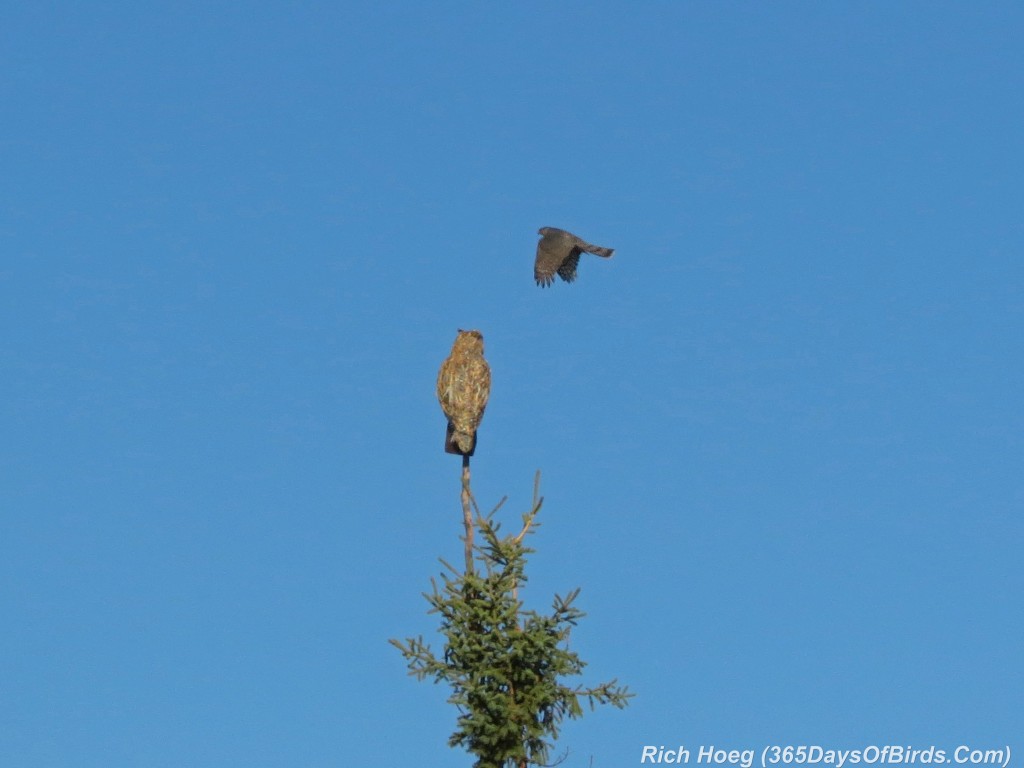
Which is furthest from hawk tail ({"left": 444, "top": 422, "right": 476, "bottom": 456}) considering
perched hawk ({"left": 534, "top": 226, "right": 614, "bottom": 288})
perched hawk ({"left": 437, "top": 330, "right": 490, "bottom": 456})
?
perched hawk ({"left": 534, "top": 226, "right": 614, "bottom": 288})

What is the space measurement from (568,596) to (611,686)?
1018mm

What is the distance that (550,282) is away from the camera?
1838cm

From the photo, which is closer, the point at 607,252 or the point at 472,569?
the point at 472,569

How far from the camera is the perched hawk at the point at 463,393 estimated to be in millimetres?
17297

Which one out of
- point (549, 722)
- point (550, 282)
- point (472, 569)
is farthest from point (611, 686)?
point (550, 282)

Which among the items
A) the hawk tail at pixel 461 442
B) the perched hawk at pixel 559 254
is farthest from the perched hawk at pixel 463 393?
the perched hawk at pixel 559 254

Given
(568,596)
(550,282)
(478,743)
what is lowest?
(478,743)

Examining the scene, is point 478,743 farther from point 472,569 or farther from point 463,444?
point 463,444

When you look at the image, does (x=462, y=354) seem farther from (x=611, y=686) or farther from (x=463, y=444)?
(x=611, y=686)

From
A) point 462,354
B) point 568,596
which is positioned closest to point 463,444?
point 462,354

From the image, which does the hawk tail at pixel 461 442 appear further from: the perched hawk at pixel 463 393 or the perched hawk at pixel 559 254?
the perched hawk at pixel 559 254

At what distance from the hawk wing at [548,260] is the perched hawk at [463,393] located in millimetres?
1204

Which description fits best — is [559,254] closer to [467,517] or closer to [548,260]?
[548,260]

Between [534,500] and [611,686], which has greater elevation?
[534,500]
